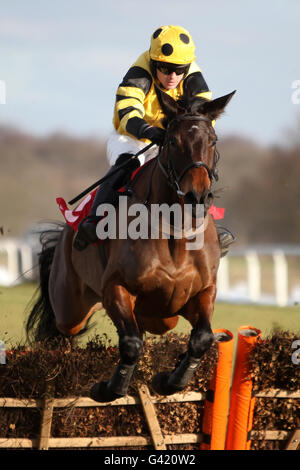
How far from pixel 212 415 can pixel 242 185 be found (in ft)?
96.9

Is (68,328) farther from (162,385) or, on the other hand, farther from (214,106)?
A: (214,106)

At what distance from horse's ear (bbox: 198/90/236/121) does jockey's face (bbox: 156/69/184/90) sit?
823mm

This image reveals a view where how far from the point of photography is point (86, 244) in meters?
4.97

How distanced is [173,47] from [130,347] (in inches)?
82.7

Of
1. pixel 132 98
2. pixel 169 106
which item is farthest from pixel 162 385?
pixel 132 98

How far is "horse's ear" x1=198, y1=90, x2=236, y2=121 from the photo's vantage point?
163 inches

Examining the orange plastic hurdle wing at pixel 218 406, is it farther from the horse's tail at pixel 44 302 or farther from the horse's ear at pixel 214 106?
the horse's tail at pixel 44 302

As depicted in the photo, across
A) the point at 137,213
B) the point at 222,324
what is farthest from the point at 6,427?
the point at 222,324

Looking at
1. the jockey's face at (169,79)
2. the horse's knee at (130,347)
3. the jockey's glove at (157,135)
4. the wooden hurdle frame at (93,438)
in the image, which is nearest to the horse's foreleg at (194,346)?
the wooden hurdle frame at (93,438)

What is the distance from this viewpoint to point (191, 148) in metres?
3.86

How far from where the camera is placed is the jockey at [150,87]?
476 cm

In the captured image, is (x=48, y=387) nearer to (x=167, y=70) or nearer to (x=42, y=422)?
(x=42, y=422)

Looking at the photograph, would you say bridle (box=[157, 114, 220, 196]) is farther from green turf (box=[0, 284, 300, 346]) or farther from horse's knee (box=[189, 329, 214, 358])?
green turf (box=[0, 284, 300, 346])

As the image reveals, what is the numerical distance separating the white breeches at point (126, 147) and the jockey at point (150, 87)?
12mm
